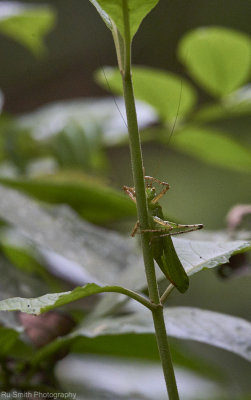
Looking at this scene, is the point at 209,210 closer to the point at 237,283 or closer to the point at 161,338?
the point at 237,283

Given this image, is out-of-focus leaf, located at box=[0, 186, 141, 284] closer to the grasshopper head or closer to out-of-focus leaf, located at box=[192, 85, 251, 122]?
the grasshopper head

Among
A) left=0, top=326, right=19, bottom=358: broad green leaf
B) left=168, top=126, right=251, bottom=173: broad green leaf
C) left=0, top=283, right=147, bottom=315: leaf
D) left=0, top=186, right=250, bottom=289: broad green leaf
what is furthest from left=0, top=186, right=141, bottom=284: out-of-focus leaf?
left=168, top=126, right=251, bottom=173: broad green leaf

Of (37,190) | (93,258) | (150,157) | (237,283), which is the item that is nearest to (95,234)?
(93,258)

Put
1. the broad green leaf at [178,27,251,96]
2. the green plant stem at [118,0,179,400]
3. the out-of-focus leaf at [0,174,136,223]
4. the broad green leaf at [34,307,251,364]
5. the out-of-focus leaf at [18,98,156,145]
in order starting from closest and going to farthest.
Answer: the green plant stem at [118,0,179,400] < the broad green leaf at [34,307,251,364] < the out-of-focus leaf at [0,174,136,223] < the broad green leaf at [178,27,251,96] < the out-of-focus leaf at [18,98,156,145]

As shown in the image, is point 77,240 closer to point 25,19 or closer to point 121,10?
point 121,10

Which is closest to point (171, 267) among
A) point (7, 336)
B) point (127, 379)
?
point (7, 336)

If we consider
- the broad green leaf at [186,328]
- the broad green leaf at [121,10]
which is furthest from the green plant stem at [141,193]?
the broad green leaf at [186,328]
